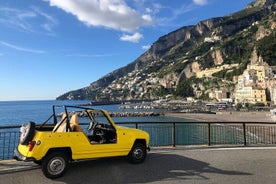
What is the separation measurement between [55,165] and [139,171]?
243 centimetres

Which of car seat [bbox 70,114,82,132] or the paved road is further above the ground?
car seat [bbox 70,114,82,132]

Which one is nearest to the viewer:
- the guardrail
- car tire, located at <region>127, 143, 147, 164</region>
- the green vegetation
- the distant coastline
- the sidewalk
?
the sidewalk

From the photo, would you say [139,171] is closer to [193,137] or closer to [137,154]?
[137,154]

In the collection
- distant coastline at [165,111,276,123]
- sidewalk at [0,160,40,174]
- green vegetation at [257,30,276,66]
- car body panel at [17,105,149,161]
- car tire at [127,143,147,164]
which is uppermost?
green vegetation at [257,30,276,66]

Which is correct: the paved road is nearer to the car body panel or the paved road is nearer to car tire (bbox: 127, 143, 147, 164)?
car tire (bbox: 127, 143, 147, 164)

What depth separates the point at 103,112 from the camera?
8266 mm

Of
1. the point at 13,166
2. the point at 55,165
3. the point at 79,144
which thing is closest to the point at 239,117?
the point at 79,144

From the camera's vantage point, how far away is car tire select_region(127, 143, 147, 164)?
8453mm

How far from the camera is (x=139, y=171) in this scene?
764cm

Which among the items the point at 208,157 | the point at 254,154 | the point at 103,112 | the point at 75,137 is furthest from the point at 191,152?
the point at 75,137

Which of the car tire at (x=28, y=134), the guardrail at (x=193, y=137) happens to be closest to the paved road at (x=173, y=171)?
the car tire at (x=28, y=134)

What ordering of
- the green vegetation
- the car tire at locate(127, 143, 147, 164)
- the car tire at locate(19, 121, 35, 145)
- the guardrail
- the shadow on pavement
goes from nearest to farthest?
the car tire at locate(19, 121, 35, 145), the shadow on pavement, the car tire at locate(127, 143, 147, 164), the guardrail, the green vegetation

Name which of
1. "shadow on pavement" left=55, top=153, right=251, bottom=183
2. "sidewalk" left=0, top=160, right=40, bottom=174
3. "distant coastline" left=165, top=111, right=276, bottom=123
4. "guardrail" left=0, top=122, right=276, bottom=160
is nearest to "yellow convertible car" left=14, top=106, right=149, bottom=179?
"shadow on pavement" left=55, top=153, right=251, bottom=183

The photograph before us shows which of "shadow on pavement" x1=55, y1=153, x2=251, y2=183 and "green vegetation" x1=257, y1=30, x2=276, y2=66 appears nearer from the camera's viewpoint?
"shadow on pavement" x1=55, y1=153, x2=251, y2=183
